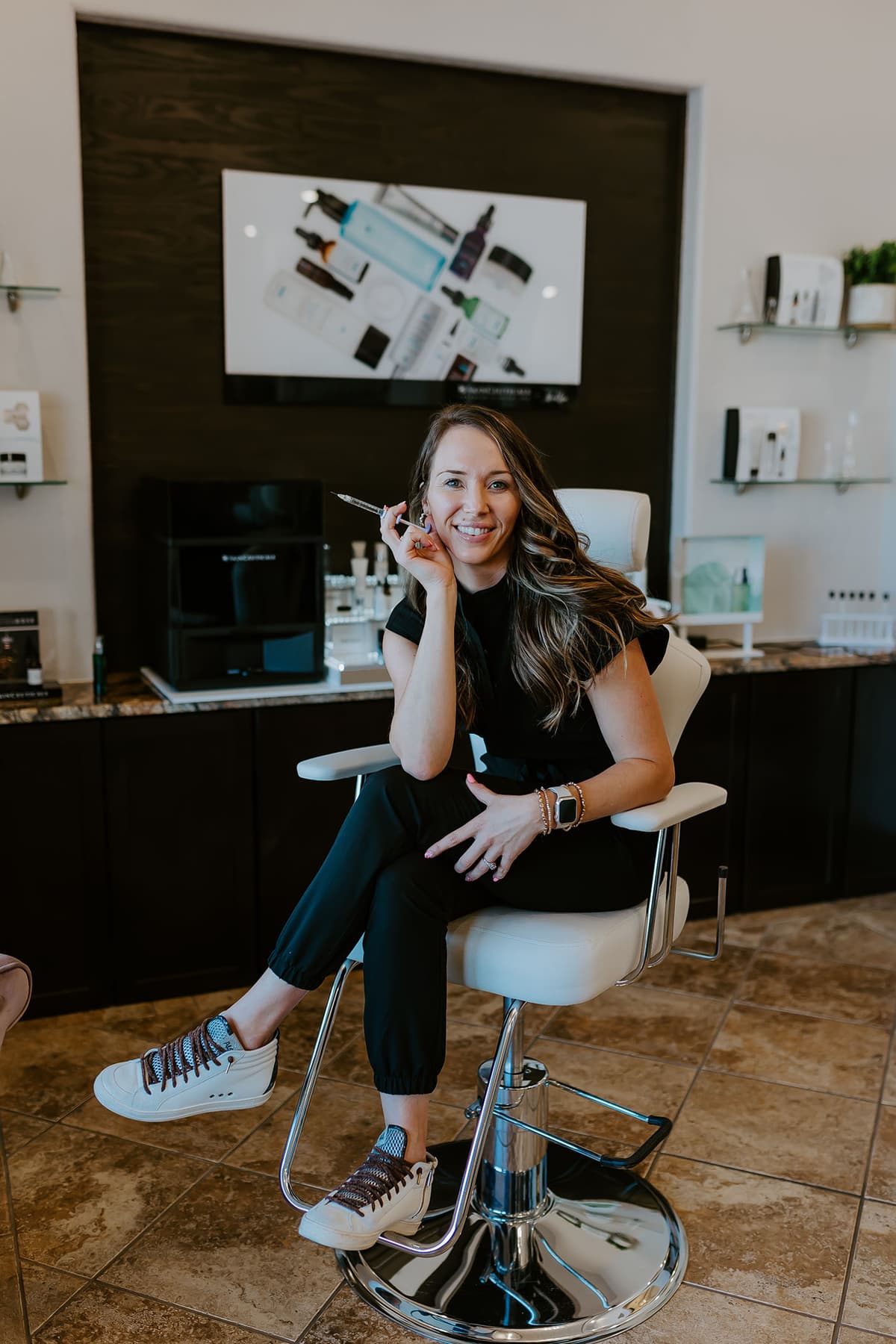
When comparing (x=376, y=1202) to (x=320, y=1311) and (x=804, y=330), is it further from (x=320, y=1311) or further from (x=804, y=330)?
(x=804, y=330)

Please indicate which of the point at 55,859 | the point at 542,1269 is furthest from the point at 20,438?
the point at 542,1269

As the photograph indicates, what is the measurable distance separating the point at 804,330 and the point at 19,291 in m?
2.20

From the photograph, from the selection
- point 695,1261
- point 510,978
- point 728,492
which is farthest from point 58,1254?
point 728,492

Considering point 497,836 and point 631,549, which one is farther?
point 631,549

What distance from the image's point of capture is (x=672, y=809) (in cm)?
181

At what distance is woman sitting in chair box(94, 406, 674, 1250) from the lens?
68.7 inches

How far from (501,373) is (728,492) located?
786mm

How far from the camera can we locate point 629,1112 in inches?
86.7

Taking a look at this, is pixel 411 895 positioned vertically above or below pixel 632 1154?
above

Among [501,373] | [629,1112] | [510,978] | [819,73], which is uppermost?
[819,73]

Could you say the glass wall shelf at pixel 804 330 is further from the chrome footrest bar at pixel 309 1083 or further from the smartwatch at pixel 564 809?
the chrome footrest bar at pixel 309 1083

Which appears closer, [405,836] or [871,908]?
[405,836]

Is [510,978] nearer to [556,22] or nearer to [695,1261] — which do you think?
[695,1261]

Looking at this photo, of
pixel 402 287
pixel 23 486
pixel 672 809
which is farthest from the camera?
pixel 402 287
